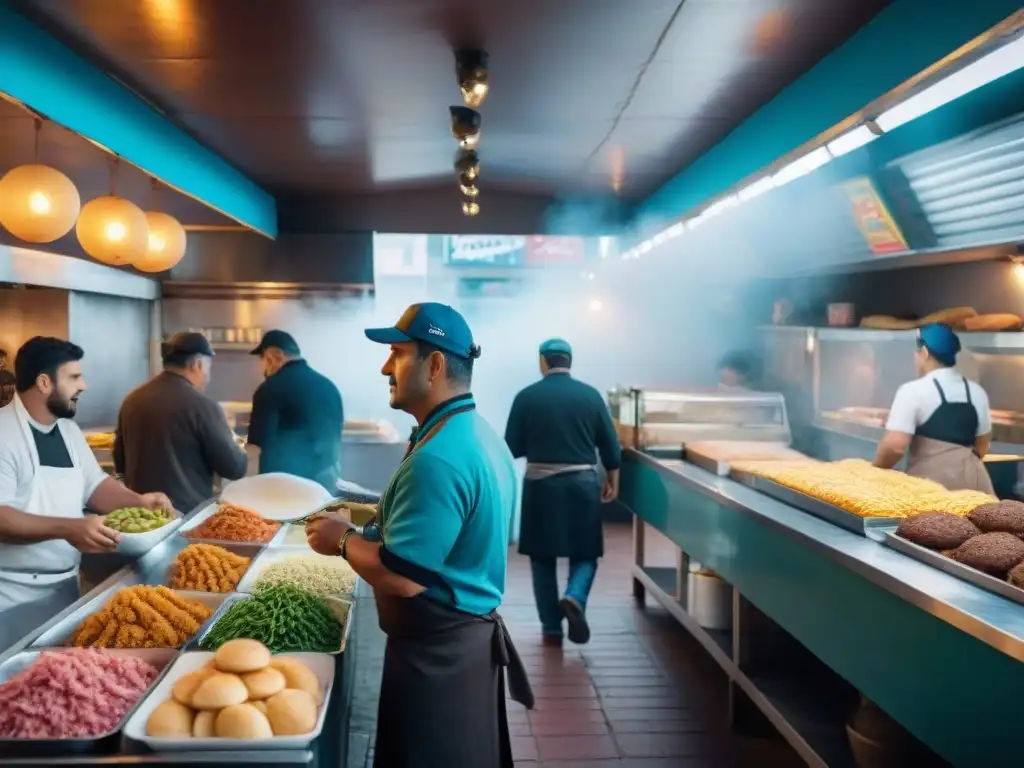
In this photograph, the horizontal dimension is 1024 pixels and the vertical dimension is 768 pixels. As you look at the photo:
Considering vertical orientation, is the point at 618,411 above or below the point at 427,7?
below

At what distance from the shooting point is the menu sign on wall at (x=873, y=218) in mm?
5539

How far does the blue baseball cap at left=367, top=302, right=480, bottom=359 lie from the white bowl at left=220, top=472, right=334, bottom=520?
1.21 meters

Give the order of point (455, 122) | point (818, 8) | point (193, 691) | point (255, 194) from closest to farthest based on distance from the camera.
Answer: point (193, 691), point (818, 8), point (455, 122), point (255, 194)

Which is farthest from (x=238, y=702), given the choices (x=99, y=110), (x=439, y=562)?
(x=99, y=110)

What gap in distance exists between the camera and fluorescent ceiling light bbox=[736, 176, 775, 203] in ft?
13.5

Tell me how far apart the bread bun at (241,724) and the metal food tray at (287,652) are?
468 millimetres

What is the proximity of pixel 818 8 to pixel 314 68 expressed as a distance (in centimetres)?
192

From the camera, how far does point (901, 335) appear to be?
599cm

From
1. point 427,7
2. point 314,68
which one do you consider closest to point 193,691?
point 427,7

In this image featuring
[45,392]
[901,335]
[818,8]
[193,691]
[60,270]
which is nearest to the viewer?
[193,691]

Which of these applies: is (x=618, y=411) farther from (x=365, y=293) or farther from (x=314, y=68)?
(x=314, y=68)

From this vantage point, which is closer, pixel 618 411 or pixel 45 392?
pixel 45 392

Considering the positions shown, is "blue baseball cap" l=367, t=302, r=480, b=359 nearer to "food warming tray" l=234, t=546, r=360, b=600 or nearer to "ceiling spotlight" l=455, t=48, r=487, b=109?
"food warming tray" l=234, t=546, r=360, b=600

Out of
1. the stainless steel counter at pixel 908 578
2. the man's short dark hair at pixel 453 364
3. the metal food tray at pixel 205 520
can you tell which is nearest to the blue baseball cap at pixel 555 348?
the stainless steel counter at pixel 908 578
